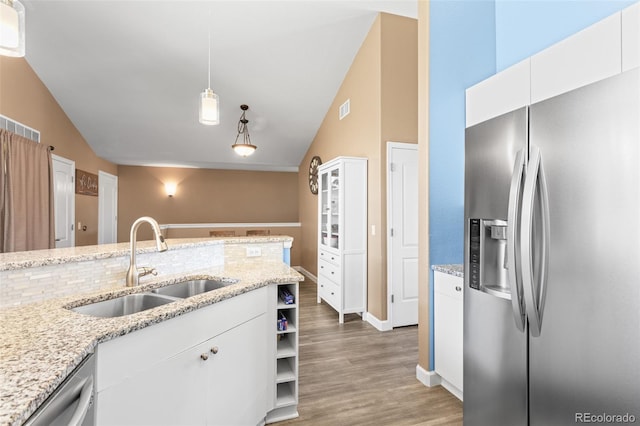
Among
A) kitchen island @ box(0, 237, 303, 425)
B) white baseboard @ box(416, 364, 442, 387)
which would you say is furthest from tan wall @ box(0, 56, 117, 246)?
white baseboard @ box(416, 364, 442, 387)

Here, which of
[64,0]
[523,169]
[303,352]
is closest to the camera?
A: [523,169]

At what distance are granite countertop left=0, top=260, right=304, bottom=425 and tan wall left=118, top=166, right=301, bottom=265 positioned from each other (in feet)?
18.3

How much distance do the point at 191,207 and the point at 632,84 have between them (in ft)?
24.4

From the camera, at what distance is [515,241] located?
4.18ft

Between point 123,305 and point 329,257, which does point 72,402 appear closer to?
point 123,305

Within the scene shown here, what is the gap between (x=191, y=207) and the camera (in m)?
7.28

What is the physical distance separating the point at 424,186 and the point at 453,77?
2.98 feet

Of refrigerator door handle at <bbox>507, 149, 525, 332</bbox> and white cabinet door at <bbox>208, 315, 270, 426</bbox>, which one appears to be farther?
white cabinet door at <bbox>208, 315, 270, 426</bbox>

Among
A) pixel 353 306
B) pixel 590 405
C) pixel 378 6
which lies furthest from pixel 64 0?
pixel 590 405

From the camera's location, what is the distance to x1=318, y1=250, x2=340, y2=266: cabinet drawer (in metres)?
3.95

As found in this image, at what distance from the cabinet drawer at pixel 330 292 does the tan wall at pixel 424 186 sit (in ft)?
4.85

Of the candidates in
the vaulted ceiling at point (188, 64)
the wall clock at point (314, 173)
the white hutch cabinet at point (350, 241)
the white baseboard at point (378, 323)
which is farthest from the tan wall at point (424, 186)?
the wall clock at point (314, 173)

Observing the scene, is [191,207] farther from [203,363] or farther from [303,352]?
[203,363]

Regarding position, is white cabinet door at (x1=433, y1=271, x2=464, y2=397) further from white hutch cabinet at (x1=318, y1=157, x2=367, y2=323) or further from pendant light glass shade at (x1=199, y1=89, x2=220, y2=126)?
pendant light glass shade at (x1=199, y1=89, x2=220, y2=126)
